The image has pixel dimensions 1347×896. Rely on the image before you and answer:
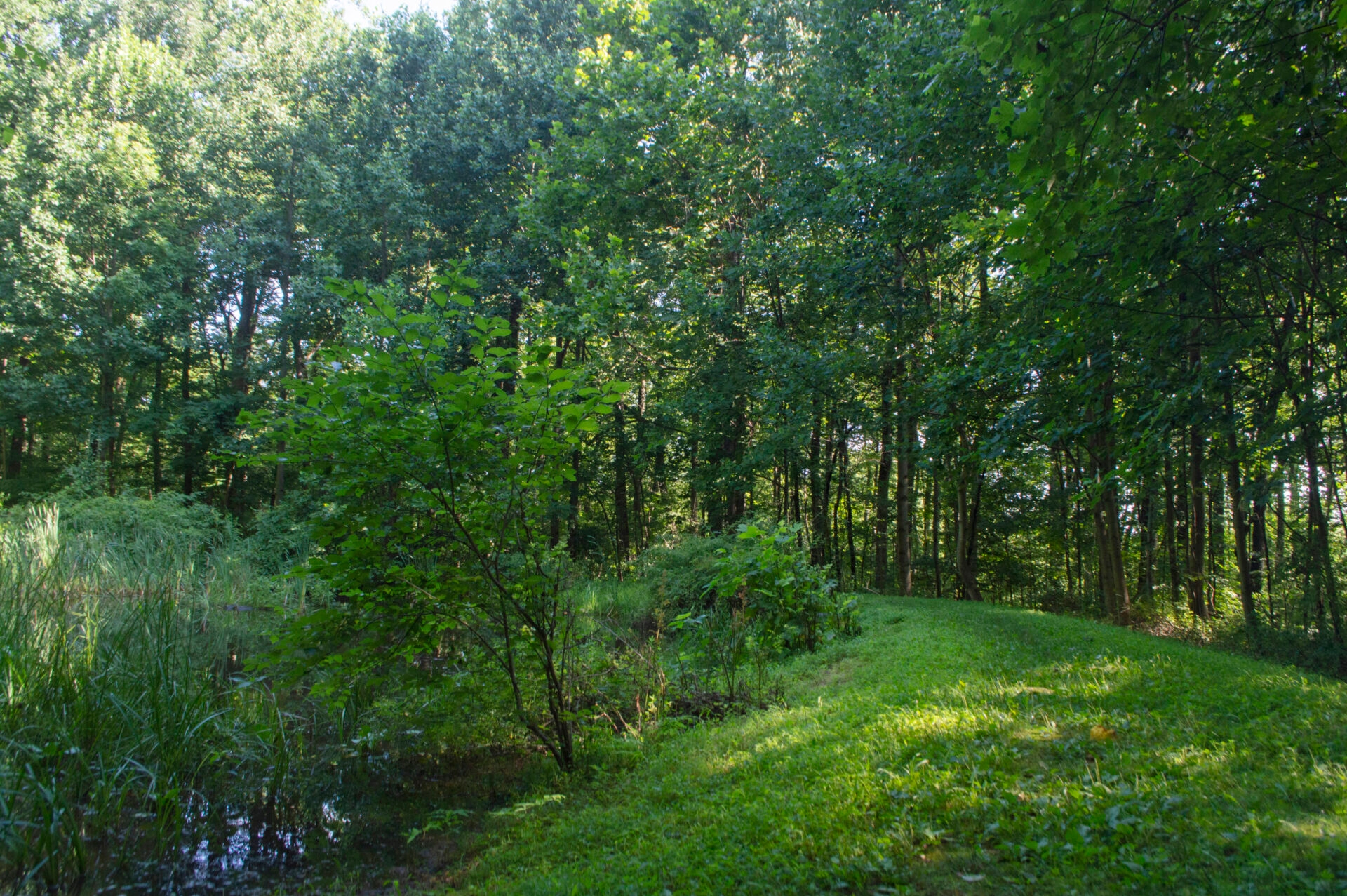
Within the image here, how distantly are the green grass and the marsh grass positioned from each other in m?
1.98

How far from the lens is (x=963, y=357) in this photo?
35.4 ft

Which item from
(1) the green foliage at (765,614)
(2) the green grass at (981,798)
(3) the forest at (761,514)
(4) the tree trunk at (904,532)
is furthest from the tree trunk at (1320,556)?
(4) the tree trunk at (904,532)

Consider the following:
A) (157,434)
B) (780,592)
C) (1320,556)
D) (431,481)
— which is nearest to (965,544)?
(1320,556)

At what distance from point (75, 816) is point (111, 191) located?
2280 cm

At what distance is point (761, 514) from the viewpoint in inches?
488

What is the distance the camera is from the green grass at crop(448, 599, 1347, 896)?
2.53 metres

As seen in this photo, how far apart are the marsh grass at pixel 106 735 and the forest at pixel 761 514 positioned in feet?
0.10

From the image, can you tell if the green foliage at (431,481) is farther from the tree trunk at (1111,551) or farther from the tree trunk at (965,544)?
the tree trunk at (965,544)

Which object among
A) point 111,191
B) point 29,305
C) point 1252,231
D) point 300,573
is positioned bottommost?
point 300,573

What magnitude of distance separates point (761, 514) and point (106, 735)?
9537 mm

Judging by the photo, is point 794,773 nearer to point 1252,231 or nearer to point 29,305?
point 1252,231

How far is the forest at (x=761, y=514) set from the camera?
10.3 feet

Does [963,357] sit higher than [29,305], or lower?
lower

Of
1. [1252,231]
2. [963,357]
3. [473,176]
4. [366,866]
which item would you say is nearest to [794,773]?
[366,866]
